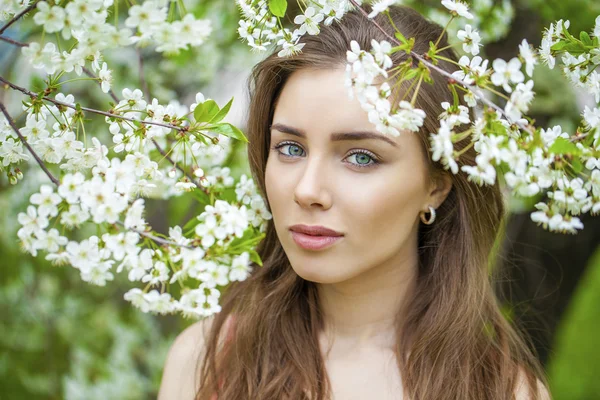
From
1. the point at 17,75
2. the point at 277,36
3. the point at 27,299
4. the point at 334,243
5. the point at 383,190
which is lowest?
the point at 27,299

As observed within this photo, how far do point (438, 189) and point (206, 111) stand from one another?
0.80 m

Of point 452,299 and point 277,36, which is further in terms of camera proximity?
point 452,299

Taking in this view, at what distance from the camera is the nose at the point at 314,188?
5.16ft

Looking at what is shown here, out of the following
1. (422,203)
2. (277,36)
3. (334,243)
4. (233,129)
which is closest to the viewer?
(233,129)

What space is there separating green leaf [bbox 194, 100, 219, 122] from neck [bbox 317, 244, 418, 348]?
29.8 inches

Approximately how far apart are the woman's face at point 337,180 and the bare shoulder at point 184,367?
0.61 meters

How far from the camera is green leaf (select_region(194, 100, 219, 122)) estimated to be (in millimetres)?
1333

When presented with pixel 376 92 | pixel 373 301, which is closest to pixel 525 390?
pixel 373 301

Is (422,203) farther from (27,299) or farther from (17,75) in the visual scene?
(27,299)

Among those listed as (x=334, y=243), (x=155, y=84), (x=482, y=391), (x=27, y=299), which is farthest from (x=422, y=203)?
(x=27, y=299)

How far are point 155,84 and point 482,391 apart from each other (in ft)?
6.67

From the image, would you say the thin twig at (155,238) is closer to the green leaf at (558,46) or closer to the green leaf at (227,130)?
the green leaf at (227,130)

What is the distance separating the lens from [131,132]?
4.67 ft

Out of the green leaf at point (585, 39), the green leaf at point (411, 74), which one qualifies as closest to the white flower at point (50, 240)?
the green leaf at point (411, 74)
